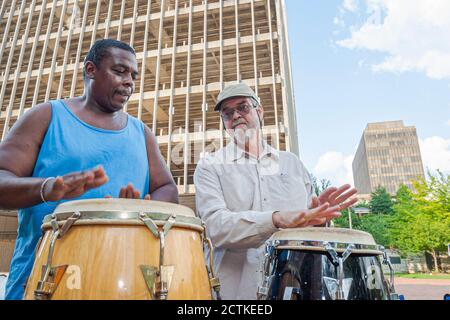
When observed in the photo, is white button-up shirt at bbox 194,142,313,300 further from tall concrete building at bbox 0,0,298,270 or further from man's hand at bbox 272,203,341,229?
tall concrete building at bbox 0,0,298,270

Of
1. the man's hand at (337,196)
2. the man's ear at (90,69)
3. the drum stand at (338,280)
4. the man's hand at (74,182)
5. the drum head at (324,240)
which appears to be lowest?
the drum stand at (338,280)

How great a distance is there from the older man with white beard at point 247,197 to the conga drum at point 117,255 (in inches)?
24.5

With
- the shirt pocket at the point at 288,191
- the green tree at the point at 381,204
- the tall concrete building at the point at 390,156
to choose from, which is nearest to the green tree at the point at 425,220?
the green tree at the point at 381,204

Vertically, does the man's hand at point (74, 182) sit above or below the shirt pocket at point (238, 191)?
below

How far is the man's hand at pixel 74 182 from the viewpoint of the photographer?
0.95 metres

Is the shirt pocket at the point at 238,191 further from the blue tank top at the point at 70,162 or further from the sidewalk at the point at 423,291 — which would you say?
the sidewalk at the point at 423,291

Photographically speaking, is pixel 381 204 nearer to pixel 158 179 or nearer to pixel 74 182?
pixel 158 179

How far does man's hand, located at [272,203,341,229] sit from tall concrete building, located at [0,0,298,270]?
14861 millimetres

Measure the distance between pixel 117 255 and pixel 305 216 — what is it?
0.92 meters

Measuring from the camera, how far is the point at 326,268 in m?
1.30

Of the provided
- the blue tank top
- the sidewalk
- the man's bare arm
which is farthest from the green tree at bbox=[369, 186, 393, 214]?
the blue tank top

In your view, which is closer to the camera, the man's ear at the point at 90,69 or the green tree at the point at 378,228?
the man's ear at the point at 90,69

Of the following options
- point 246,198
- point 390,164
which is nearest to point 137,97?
point 246,198

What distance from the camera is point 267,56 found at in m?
19.9
